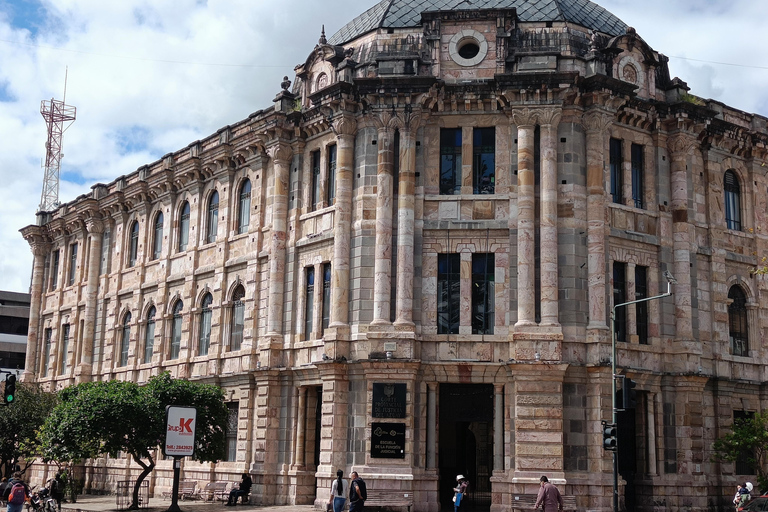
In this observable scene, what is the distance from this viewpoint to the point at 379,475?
107 feet

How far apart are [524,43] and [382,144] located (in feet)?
20.9

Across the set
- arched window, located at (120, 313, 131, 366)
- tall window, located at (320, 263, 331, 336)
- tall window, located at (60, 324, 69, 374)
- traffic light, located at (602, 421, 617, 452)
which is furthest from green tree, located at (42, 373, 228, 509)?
tall window, located at (60, 324, 69, 374)

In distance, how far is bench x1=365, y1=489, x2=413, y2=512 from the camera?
1268 inches

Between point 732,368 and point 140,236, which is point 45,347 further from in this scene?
point 732,368

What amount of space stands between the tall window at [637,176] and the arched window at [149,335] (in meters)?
23.7

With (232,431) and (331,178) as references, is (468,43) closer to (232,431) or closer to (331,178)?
(331,178)

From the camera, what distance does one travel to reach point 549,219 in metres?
33.5

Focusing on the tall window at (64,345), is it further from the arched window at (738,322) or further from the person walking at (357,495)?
the arched window at (738,322)

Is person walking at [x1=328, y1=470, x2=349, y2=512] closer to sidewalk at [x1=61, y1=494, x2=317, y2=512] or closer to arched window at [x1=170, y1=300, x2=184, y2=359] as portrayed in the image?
sidewalk at [x1=61, y1=494, x2=317, y2=512]

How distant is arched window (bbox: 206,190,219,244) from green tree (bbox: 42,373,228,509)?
29.1ft

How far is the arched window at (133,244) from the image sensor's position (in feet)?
166

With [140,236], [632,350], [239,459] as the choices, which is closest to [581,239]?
[632,350]

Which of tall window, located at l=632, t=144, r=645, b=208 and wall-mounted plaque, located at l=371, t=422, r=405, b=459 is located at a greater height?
tall window, located at l=632, t=144, r=645, b=208

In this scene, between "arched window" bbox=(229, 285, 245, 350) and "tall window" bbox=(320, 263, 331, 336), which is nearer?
"tall window" bbox=(320, 263, 331, 336)
